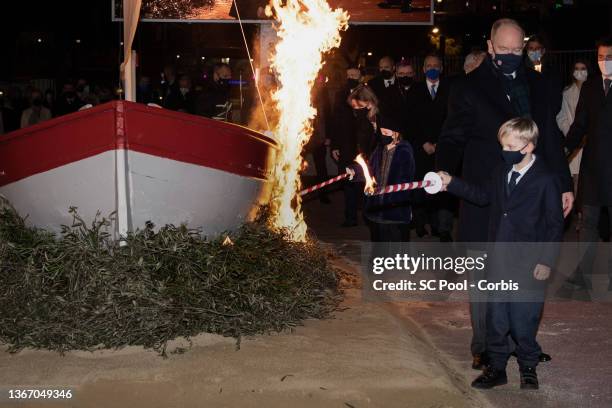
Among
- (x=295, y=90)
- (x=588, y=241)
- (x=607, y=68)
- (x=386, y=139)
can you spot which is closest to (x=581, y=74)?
(x=607, y=68)

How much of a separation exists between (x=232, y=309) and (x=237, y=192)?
1.36m

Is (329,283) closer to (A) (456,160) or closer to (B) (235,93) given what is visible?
(A) (456,160)

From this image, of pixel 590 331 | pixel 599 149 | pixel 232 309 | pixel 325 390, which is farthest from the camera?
pixel 599 149

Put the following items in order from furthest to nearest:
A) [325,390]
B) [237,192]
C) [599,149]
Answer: [599,149] < [237,192] < [325,390]

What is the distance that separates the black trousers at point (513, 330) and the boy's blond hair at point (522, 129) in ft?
3.15

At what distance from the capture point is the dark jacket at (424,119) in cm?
1126

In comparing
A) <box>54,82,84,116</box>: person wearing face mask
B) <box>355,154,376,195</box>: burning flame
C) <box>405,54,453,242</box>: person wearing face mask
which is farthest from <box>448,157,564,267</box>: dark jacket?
<box>54,82,84,116</box>: person wearing face mask

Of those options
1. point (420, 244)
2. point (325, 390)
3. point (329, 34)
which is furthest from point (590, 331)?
point (329, 34)

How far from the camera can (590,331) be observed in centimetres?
750

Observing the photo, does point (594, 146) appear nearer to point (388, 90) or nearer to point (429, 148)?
point (429, 148)

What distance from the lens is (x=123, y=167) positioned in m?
7.07

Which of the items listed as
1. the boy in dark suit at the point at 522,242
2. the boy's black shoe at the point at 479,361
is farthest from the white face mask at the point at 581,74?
the boy's black shoe at the point at 479,361

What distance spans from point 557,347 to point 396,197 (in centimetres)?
263

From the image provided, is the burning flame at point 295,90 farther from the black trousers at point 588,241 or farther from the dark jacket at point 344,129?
the black trousers at point 588,241
